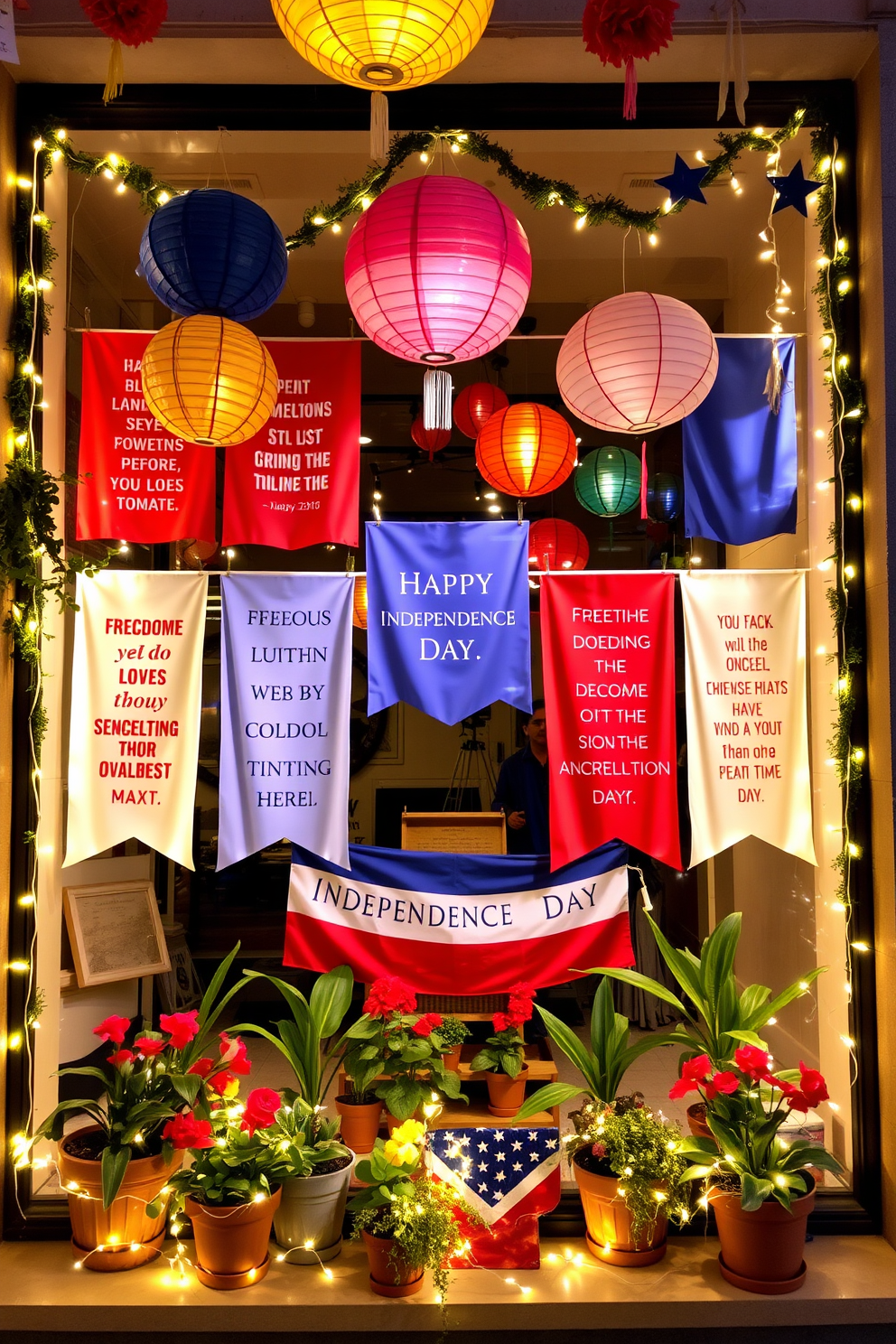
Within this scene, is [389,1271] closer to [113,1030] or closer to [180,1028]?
[180,1028]

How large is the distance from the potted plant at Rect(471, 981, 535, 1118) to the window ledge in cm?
92

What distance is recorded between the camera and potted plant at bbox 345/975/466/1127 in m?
3.21

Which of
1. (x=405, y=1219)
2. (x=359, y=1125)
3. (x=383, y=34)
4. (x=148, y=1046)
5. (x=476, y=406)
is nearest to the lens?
(x=383, y=34)

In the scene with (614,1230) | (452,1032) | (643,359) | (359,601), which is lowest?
(614,1230)

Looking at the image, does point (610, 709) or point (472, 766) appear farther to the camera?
point (472, 766)

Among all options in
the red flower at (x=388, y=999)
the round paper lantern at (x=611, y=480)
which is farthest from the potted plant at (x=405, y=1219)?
the round paper lantern at (x=611, y=480)

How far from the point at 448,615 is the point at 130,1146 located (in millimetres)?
1959

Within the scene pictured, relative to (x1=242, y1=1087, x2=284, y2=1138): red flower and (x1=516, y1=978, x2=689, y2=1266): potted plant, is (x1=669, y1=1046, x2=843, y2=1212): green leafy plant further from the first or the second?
(x1=242, y1=1087, x2=284, y2=1138): red flower

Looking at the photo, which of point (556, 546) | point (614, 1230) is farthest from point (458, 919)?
point (556, 546)

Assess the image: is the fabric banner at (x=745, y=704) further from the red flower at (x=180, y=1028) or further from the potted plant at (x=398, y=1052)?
the red flower at (x=180, y=1028)

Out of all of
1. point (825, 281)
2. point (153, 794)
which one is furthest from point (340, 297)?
point (153, 794)

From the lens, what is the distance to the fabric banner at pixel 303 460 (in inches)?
138

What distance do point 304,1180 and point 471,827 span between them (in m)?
1.60

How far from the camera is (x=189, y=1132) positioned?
8.82 feet
